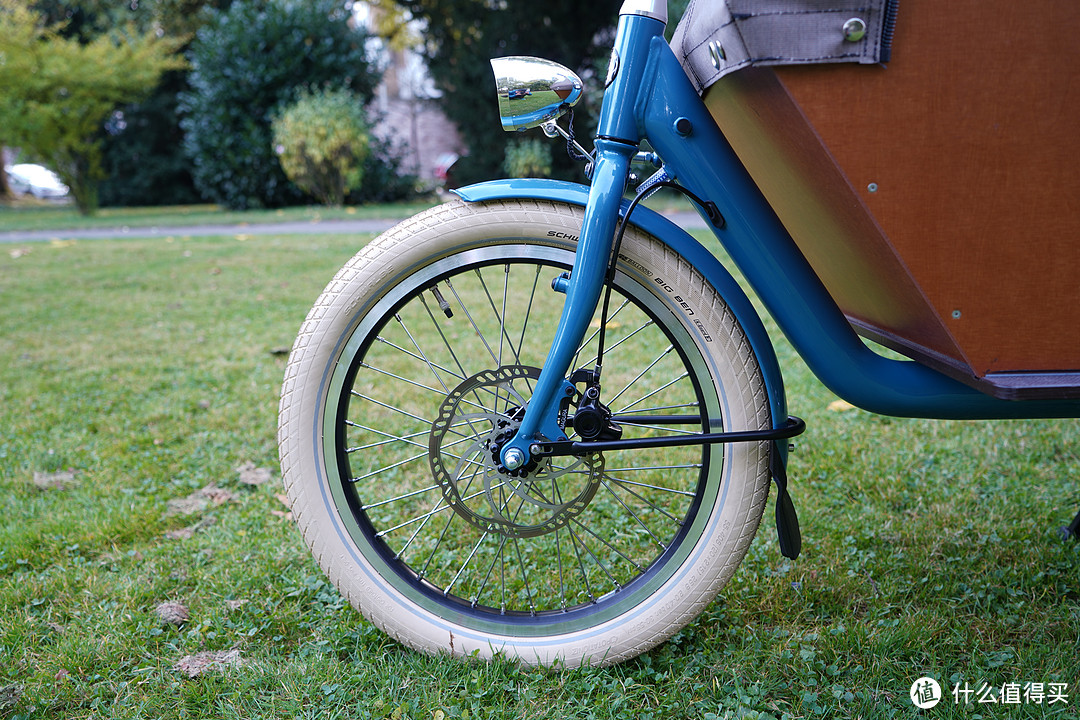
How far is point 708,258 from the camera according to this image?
155 cm

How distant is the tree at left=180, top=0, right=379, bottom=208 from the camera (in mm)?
12898

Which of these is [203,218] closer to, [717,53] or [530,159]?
[530,159]

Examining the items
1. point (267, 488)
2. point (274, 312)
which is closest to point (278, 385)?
point (267, 488)

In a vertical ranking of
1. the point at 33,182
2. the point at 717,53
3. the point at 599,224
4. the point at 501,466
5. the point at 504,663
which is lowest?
the point at 504,663

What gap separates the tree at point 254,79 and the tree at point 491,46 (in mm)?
1961

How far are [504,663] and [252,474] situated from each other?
144 centimetres

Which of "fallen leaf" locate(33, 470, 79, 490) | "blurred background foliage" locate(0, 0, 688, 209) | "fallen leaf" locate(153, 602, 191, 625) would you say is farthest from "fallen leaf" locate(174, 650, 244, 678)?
"blurred background foliage" locate(0, 0, 688, 209)

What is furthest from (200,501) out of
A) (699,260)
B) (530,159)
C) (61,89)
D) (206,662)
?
(61,89)

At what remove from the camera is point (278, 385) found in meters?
3.62

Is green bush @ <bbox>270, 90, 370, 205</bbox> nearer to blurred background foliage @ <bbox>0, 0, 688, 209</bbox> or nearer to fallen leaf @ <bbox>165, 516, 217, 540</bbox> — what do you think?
blurred background foliage @ <bbox>0, 0, 688, 209</bbox>

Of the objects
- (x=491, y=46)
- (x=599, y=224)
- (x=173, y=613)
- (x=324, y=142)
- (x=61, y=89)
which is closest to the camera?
(x=599, y=224)

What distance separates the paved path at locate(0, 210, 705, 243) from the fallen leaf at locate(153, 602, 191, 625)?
776 cm

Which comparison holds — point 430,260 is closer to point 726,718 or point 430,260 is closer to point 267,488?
point 726,718

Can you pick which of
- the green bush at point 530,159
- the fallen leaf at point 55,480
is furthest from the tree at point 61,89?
the fallen leaf at point 55,480
